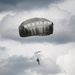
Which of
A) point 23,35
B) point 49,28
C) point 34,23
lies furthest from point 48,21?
point 23,35

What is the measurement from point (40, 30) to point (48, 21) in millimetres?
4144

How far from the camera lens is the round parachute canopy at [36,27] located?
34.7m

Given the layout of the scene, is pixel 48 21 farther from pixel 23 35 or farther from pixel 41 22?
pixel 23 35

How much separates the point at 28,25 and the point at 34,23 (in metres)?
1.89

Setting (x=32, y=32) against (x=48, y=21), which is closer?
(x=32, y=32)

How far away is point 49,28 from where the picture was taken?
3672cm

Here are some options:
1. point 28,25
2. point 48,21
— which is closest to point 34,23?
point 28,25

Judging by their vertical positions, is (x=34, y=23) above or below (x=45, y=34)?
above

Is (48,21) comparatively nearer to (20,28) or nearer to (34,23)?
(34,23)

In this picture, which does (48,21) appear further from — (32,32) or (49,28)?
(32,32)

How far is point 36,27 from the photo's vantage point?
35.7 meters

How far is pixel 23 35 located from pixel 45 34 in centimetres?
657

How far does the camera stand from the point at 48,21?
36875 millimetres

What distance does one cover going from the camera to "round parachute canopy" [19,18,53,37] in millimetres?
34688
